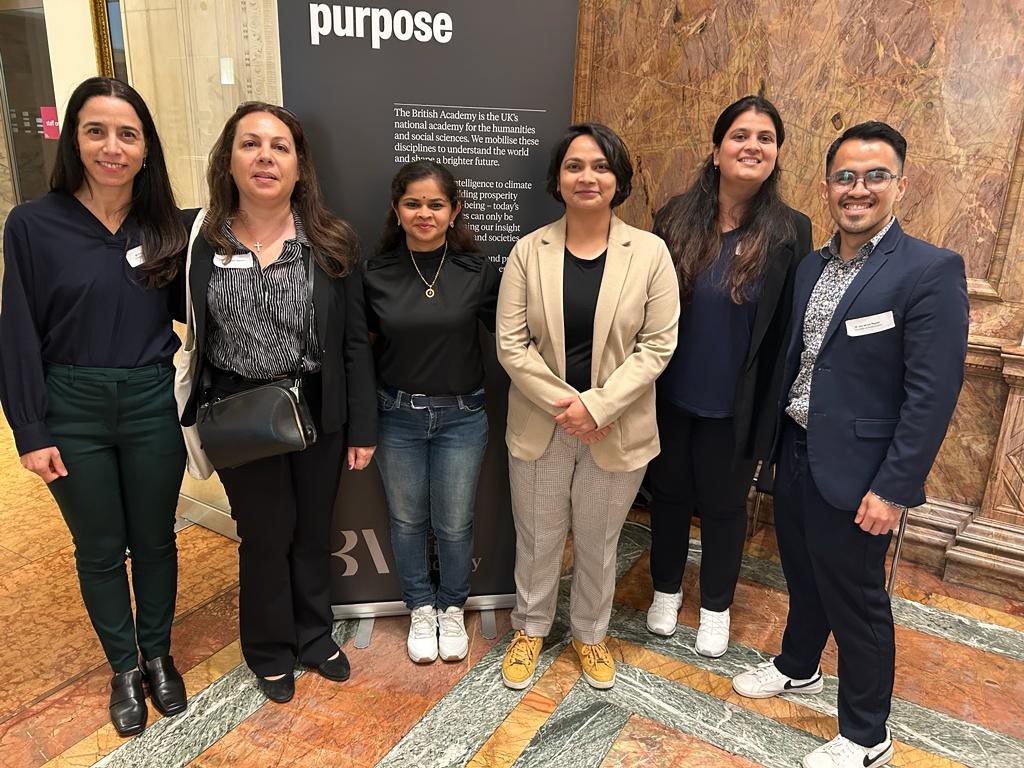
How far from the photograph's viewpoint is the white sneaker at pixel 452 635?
8.19ft

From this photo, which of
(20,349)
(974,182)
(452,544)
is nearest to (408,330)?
(452,544)

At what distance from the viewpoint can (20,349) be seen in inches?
72.0

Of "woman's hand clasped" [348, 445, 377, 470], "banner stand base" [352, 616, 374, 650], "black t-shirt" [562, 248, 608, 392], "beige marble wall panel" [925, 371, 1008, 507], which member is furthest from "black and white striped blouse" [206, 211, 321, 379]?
"beige marble wall panel" [925, 371, 1008, 507]

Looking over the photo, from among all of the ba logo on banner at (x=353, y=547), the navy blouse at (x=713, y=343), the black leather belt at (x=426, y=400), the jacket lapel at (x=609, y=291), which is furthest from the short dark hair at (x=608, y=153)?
the ba logo on banner at (x=353, y=547)

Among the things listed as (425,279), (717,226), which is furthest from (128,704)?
(717,226)

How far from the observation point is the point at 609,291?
2.05 m

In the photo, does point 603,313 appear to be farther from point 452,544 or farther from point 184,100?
point 184,100

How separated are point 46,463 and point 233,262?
71 cm

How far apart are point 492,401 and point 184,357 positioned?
100 centimetres

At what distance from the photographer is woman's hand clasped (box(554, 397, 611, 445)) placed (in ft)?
6.74

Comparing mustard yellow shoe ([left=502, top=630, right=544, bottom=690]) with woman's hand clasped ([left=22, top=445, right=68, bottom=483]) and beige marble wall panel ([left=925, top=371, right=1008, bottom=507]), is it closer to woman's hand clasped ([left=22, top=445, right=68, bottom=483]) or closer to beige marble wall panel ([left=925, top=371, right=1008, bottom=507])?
woman's hand clasped ([left=22, top=445, right=68, bottom=483])

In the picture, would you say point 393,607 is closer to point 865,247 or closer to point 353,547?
point 353,547

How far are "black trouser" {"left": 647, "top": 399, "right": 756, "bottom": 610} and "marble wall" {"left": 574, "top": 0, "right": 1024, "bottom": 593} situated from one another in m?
1.30

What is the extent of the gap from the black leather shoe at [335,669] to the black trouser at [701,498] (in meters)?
1.16
